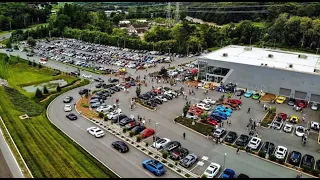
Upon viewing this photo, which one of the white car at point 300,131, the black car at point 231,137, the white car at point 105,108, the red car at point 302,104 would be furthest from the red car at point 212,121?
the red car at point 302,104

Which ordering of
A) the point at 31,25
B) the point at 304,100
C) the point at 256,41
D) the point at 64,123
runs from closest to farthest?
the point at 64,123 < the point at 304,100 < the point at 256,41 < the point at 31,25

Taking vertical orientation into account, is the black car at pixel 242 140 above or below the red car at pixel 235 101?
below

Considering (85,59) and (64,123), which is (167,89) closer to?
(64,123)

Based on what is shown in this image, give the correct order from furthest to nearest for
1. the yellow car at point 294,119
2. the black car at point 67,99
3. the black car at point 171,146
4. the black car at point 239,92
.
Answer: the black car at point 239,92 < the black car at point 67,99 < the yellow car at point 294,119 < the black car at point 171,146

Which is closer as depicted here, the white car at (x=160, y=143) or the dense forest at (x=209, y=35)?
the white car at (x=160, y=143)

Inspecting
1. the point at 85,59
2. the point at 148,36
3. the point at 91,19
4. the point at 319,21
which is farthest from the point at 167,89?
the point at 91,19

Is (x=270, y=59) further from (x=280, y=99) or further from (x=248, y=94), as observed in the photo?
(x=280, y=99)

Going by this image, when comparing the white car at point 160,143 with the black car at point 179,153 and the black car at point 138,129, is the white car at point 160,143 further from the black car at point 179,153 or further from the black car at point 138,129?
the black car at point 138,129
